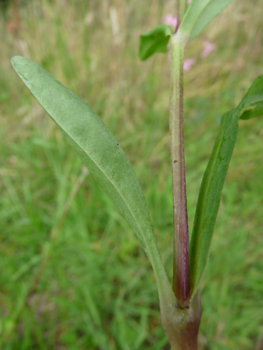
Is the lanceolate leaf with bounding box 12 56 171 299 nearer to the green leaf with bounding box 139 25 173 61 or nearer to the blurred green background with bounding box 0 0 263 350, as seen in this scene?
the green leaf with bounding box 139 25 173 61

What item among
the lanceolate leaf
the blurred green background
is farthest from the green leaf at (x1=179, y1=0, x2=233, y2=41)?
the blurred green background

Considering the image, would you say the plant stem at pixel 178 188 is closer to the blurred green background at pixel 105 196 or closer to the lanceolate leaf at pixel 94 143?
the lanceolate leaf at pixel 94 143

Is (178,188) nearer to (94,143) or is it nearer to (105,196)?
(94,143)

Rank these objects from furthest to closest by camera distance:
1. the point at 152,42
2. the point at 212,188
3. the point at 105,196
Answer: the point at 105,196, the point at 152,42, the point at 212,188

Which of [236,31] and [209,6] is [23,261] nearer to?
[209,6]

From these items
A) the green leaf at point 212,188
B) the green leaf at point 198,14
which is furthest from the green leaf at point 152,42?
the green leaf at point 212,188

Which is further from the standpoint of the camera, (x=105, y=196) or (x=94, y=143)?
(x=105, y=196)

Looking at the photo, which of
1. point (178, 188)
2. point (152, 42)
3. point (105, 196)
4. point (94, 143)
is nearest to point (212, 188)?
point (178, 188)
